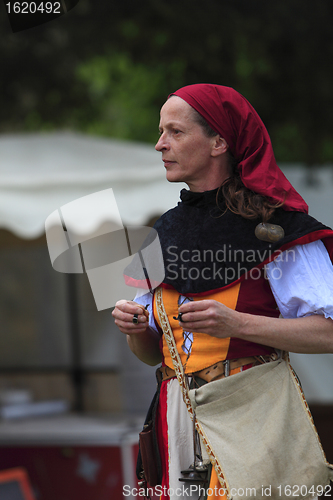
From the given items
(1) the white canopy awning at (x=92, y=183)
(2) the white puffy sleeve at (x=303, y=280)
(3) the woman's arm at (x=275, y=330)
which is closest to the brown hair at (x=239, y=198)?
(2) the white puffy sleeve at (x=303, y=280)

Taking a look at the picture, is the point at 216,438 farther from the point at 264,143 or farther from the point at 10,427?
the point at 10,427

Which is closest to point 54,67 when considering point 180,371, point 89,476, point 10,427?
point 10,427

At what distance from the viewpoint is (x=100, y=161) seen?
358cm

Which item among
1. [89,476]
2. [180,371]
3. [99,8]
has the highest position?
[99,8]

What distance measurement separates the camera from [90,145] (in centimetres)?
396

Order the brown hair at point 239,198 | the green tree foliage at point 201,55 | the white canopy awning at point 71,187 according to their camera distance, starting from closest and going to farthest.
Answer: the brown hair at point 239,198
the white canopy awning at point 71,187
the green tree foliage at point 201,55

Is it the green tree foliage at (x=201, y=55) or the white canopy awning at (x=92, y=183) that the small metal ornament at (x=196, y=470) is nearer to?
the white canopy awning at (x=92, y=183)

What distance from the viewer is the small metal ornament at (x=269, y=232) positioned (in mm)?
1328

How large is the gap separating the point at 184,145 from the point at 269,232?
0.97ft

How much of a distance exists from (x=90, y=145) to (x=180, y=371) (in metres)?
2.80

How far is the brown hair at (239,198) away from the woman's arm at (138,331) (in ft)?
1.10

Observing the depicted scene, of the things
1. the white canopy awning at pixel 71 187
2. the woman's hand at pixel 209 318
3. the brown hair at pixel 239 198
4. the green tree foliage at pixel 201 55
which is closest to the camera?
the woman's hand at pixel 209 318

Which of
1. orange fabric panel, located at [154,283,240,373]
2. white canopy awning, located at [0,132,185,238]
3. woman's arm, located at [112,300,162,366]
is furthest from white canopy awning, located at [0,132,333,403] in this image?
orange fabric panel, located at [154,283,240,373]

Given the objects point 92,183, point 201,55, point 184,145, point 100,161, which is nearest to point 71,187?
point 92,183
